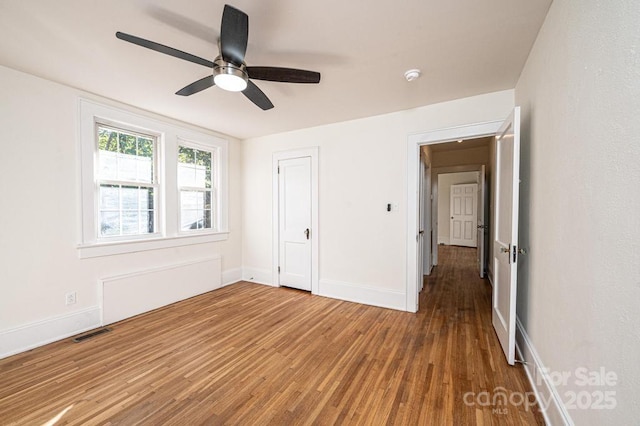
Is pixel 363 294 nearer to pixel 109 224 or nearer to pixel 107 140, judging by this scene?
pixel 109 224

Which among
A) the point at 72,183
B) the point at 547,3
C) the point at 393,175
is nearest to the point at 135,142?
the point at 72,183

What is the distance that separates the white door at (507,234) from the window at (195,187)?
4.03 m

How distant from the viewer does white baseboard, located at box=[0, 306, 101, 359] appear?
226cm

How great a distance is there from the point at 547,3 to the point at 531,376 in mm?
2514

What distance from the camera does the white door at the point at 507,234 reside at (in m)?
1.96

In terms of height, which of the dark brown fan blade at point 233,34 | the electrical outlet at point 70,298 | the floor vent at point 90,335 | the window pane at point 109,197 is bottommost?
the floor vent at point 90,335

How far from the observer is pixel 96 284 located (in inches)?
111

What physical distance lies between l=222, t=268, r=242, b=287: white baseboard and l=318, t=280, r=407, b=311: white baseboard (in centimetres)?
168

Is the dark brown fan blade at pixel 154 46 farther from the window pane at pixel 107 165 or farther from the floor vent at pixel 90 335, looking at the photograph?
the floor vent at pixel 90 335

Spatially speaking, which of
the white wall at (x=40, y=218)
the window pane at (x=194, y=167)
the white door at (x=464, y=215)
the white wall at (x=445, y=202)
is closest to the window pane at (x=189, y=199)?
the window pane at (x=194, y=167)

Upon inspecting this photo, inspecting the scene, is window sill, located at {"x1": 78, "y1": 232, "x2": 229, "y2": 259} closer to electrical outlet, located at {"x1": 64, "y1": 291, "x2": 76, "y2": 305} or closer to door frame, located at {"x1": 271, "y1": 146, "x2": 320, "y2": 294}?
electrical outlet, located at {"x1": 64, "y1": 291, "x2": 76, "y2": 305}

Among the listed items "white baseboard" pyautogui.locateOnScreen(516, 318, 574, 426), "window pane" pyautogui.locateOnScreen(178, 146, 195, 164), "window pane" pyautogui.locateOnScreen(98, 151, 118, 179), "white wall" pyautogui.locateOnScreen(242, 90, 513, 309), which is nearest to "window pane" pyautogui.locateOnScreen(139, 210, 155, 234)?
"window pane" pyautogui.locateOnScreen(98, 151, 118, 179)

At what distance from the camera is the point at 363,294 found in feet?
11.4

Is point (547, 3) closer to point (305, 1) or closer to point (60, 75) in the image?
point (305, 1)
